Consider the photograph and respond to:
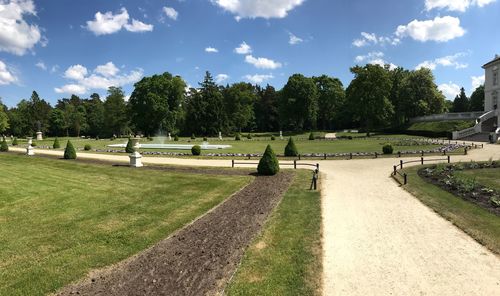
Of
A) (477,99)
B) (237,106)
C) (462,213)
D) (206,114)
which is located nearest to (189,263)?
(462,213)

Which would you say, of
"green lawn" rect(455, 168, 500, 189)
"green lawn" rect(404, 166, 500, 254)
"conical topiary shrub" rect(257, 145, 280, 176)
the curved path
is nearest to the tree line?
"green lawn" rect(455, 168, 500, 189)

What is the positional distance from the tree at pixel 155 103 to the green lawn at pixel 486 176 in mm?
65517

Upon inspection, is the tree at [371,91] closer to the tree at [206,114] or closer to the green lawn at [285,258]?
the tree at [206,114]

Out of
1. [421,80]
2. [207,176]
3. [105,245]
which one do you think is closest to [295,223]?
[105,245]

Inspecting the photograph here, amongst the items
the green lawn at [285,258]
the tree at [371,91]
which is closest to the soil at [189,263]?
the green lawn at [285,258]

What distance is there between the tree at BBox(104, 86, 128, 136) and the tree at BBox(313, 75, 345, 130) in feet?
169

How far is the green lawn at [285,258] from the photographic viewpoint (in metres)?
7.13

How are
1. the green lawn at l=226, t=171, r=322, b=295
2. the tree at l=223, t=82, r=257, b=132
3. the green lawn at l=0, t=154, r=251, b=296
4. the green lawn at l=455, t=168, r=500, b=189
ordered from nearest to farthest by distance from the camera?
the green lawn at l=226, t=171, r=322, b=295, the green lawn at l=0, t=154, r=251, b=296, the green lawn at l=455, t=168, r=500, b=189, the tree at l=223, t=82, r=257, b=132

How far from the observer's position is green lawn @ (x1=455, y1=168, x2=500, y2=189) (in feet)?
56.9

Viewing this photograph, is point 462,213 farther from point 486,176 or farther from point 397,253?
point 486,176

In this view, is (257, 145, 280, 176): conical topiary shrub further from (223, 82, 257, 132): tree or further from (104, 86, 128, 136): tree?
(104, 86, 128, 136): tree

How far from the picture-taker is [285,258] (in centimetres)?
862

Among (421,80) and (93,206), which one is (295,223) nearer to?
(93,206)

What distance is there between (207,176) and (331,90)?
77959mm
